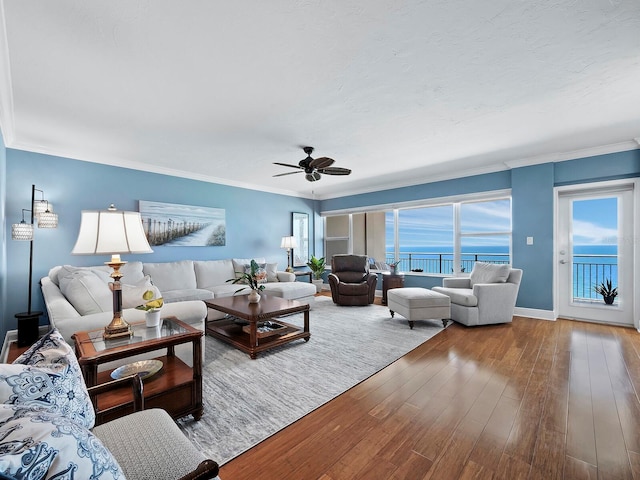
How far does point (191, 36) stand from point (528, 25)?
2.09m

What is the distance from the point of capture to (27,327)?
3.33 metres

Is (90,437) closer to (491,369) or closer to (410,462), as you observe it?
(410,462)

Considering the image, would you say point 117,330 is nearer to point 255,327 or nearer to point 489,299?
point 255,327

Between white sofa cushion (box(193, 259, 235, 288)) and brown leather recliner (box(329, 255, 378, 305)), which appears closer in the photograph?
white sofa cushion (box(193, 259, 235, 288))

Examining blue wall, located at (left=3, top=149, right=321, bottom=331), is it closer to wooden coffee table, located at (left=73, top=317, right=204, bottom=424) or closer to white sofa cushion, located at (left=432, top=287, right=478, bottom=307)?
wooden coffee table, located at (left=73, top=317, right=204, bottom=424)

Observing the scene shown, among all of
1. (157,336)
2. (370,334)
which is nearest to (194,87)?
(157,336)

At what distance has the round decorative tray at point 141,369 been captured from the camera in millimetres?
1782

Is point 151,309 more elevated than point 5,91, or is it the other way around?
point 5,91

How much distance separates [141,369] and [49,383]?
3.91ft

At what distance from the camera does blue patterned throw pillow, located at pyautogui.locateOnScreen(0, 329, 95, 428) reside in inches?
28.9

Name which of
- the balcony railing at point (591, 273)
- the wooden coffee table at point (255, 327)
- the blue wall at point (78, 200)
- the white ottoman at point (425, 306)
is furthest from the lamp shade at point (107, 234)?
the balcony railing at point (591, 273)

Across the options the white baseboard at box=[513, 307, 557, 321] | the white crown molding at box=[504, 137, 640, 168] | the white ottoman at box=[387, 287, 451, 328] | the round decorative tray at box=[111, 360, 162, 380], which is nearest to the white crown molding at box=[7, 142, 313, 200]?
the round decorative tray at box=[111, 360, 162, 380]

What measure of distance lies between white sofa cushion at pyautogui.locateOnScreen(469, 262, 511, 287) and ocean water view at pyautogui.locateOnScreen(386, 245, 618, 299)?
751 millimetres

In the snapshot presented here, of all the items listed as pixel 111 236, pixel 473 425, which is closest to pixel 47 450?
pixel 111 236
